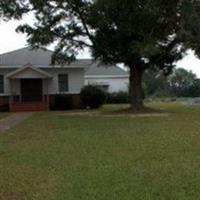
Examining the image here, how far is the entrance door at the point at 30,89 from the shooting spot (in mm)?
37625

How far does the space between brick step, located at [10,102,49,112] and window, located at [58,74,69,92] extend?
2.38 meters

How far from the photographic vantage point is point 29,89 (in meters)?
37.8

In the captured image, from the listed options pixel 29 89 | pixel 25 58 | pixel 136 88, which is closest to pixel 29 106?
pixel 29 89

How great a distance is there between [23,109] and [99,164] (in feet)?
86.9

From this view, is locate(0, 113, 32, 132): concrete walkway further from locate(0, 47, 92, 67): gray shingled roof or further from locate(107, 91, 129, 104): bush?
locate(107, 91, 129, 104): bush

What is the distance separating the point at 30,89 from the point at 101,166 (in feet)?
93.7

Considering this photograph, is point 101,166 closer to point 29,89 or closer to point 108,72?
point 29,89

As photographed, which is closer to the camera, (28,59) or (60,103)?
(60,103)

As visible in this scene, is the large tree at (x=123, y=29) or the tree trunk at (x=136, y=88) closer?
the large tree at (x=123, y=29)

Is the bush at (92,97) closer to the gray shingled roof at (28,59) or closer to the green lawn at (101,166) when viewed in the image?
the gray shingled roof at (28,59)

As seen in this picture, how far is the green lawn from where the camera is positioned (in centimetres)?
767

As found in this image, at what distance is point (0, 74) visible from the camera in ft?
125

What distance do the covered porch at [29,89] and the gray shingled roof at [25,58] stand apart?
59.0 inches

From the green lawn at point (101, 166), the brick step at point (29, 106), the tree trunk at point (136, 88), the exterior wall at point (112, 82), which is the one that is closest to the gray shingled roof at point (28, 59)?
the brick step at point (29, 106)
